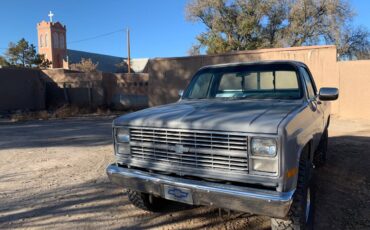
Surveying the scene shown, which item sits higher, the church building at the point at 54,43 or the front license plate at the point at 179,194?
the church building at the point at 54,43

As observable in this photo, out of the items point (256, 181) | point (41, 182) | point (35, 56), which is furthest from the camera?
point (35, 56)

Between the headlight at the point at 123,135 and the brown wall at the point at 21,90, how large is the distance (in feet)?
64.9

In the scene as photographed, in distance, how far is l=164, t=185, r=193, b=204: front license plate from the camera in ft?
11.4

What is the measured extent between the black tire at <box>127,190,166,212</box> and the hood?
3.18ft

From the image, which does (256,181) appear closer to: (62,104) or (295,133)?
(295,133)

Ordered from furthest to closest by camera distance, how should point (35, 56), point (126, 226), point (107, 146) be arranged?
point (35, 56)
point (107, 146)
point (126, 226)

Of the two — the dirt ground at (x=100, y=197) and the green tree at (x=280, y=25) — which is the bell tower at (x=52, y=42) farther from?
the dirt ground at (x=100, y=197)

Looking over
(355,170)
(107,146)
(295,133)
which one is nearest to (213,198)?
(295,133)

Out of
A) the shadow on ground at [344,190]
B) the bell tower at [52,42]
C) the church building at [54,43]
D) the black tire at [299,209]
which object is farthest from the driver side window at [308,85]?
the bell tower at [52,42]

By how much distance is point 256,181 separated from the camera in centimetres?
321

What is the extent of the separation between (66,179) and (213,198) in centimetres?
376

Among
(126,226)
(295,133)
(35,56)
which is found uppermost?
(35,56)

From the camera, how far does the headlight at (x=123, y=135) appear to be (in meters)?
4.07

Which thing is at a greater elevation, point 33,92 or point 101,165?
point 33,92
